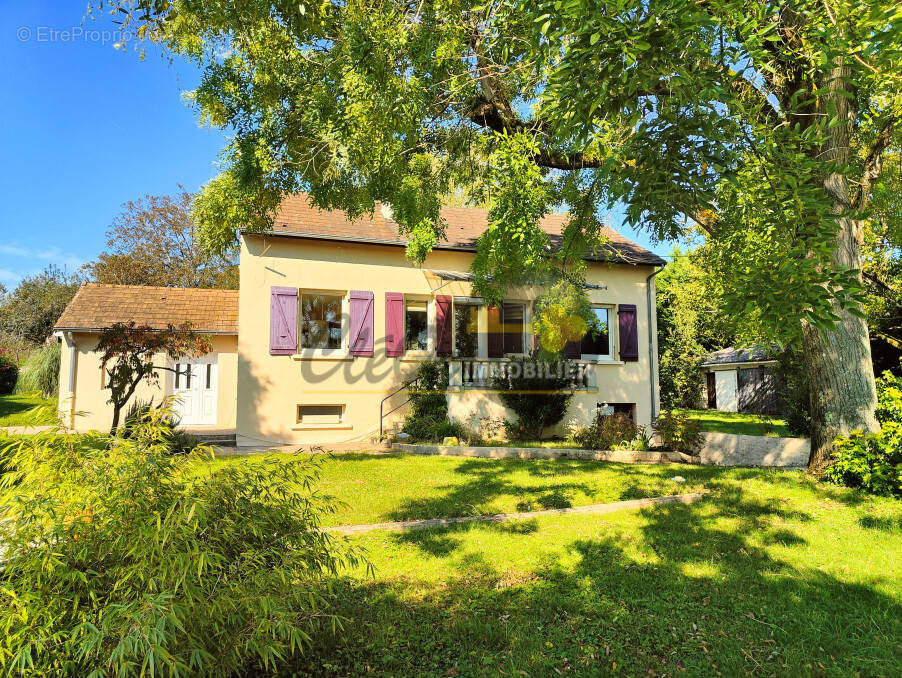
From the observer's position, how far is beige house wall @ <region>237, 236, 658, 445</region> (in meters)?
12.5

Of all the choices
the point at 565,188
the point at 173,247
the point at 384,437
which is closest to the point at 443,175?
the point at 565,188

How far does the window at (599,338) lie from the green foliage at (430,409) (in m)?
4.72

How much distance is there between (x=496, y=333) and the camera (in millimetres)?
14906

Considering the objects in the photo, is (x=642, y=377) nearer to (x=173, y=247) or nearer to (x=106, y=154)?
(x=106, y=154)

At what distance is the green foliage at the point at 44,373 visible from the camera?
20172mm

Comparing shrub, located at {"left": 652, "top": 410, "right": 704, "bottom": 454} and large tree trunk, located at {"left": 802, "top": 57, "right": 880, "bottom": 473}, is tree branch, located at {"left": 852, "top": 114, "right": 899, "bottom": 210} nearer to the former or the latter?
large tree trunk, located at {"left": 802, "top": 57, "right": 880, "bottom": 473}

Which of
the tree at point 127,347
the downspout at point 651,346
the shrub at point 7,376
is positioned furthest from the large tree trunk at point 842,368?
the shrub at point 7,376

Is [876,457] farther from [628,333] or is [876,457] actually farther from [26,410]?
[26,410]

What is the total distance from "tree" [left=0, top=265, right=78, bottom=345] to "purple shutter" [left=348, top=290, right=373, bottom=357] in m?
27.5

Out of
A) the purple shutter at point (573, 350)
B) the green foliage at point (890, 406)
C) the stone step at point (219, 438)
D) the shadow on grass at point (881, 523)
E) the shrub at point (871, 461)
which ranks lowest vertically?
the stone step at point (219, 438)

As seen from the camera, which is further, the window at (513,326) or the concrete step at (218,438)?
the window at (513,326)

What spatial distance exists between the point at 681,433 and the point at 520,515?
24.4 ft

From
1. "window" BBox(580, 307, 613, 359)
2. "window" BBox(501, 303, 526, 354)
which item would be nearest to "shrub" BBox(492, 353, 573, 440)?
"window" BBox(501, 303, 526, 354)

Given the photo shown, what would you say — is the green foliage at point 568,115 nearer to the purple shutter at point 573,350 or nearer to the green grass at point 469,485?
the purple shutter at point 573,350
